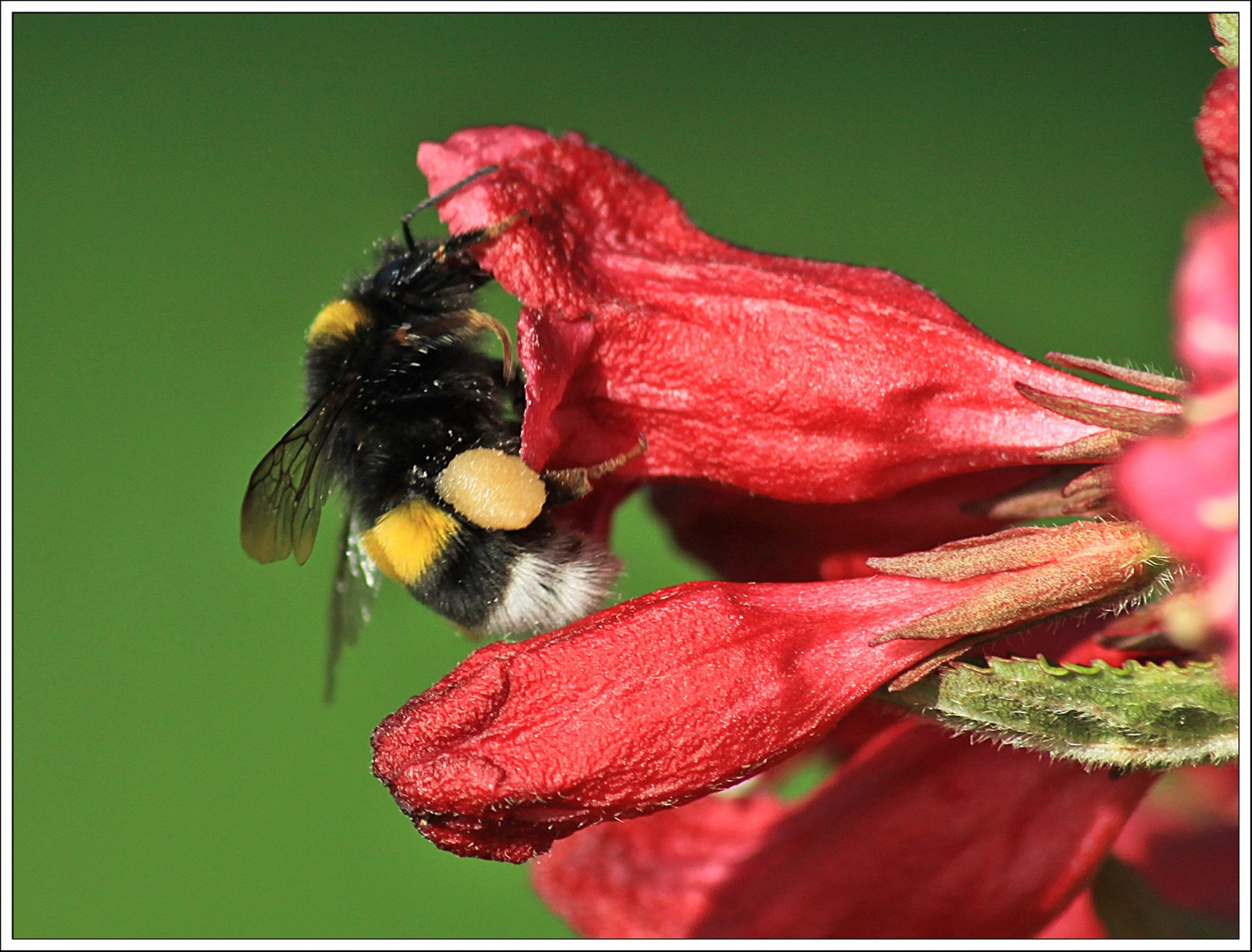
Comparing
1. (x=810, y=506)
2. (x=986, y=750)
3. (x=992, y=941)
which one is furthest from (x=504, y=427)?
(x=992, y=941)

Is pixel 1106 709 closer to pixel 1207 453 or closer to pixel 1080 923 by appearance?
pixel 1207 453

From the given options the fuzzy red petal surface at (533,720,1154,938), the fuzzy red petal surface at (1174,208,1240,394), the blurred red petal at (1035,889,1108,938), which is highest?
the fuzzy red petal surface at (1174,208,1240,394)

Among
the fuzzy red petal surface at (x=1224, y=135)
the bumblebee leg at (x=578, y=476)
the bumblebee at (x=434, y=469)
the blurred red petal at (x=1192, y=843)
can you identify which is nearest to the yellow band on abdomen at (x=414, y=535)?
the bumblebee at (x=434, y=469)

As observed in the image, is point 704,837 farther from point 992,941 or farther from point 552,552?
point 552,552

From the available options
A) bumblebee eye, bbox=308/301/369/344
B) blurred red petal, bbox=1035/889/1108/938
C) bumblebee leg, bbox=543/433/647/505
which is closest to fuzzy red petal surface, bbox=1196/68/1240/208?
bumblebee leg, bbox=543/433/647/505

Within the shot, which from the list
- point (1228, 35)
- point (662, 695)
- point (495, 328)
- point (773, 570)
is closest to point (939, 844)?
point (773, 570)

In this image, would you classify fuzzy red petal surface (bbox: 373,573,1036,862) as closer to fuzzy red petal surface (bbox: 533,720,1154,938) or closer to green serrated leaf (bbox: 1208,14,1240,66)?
fuzzy red petal surface (bbox: 533,720,1154,938)

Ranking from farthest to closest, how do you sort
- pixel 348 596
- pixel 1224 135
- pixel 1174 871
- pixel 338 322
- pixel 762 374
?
1. pixel 1174 871
2. pixel 348 596
3. pixel 338 322
4. pixel 762 374
5. pixel 1224 135
